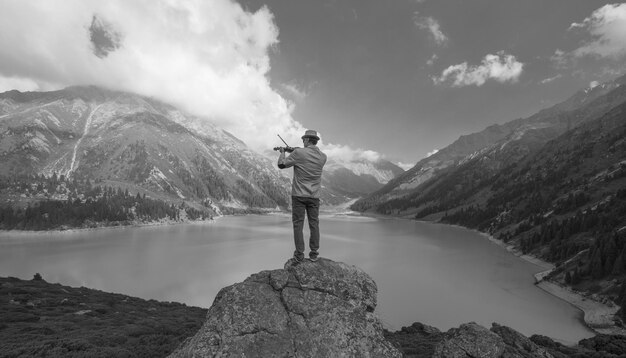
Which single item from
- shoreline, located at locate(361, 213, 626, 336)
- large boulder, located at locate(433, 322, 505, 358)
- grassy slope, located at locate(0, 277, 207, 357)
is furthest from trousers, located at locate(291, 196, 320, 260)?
shoreline, located at locate(361, 213, 626, 336)

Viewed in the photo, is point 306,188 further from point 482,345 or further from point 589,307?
point 589,307

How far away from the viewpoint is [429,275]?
291 feet

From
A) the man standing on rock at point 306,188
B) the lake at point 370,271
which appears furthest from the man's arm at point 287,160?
the lake at point 370,271

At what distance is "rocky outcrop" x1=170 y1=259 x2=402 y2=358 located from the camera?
9.84m

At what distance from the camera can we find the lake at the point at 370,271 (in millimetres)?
62562

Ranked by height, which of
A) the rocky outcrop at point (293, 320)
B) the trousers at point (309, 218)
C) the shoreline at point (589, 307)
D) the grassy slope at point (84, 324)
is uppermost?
the trousers at point (309, 218)

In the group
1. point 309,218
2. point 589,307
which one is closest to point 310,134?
point 309,218

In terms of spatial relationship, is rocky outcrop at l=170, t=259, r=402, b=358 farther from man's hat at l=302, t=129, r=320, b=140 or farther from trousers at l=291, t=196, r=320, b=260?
man's hat at l=302, t=129, r=320, b=140

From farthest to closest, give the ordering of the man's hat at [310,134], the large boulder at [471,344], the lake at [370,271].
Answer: the lake at [370,271], the large boulder at [471,344], the man's hat at [310,134]

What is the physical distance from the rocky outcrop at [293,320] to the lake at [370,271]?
1900 inches

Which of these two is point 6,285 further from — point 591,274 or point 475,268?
point 591,274

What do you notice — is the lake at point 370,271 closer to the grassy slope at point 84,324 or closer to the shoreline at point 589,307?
the shoreline at point 589,307

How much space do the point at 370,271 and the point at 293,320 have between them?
82.8 meters

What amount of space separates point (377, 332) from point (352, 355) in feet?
4.23
